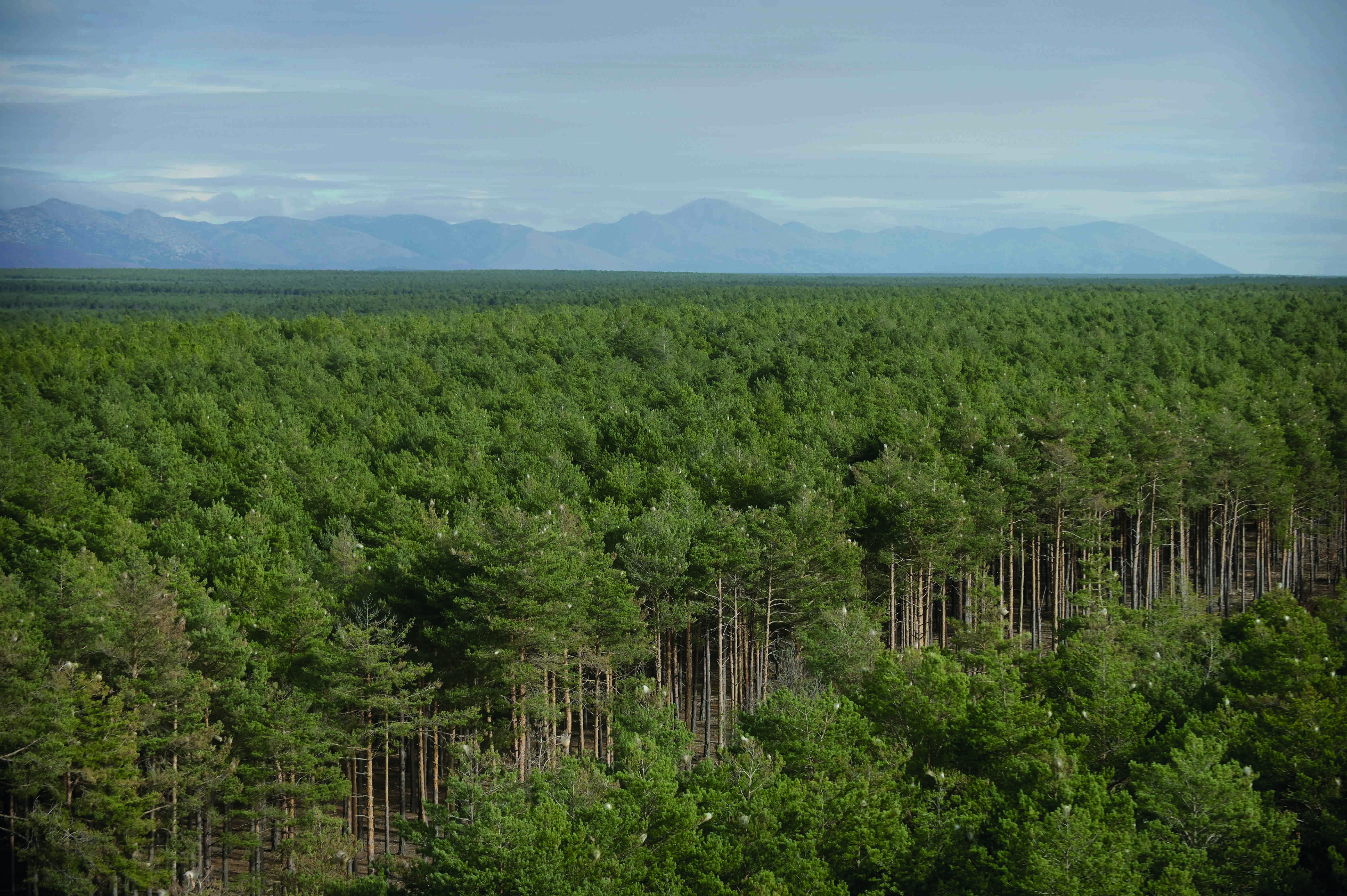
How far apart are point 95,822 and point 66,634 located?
5484mm

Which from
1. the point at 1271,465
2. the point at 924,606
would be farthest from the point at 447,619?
the point at 1271,465

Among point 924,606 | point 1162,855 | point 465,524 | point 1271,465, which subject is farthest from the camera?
point 1271,465

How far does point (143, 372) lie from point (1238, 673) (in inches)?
3169

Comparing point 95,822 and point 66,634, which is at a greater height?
point 66,634

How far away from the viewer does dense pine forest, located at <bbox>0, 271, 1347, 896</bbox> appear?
22406 mm

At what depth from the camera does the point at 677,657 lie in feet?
160

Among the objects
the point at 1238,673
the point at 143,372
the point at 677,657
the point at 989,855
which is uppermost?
the point at 143,372

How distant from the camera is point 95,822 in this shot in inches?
1104

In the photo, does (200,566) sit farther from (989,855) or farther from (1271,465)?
(1271,465)

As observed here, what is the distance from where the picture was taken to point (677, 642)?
48656 mm

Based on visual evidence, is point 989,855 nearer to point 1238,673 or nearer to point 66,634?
point 1238,673

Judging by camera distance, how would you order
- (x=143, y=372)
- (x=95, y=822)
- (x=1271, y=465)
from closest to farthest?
(x=95, y=822) → (x=1271, y=465) → (x=143, y=372)

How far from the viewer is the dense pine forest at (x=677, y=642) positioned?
22406 millimetres

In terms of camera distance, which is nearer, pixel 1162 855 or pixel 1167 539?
pixel 1162 855
